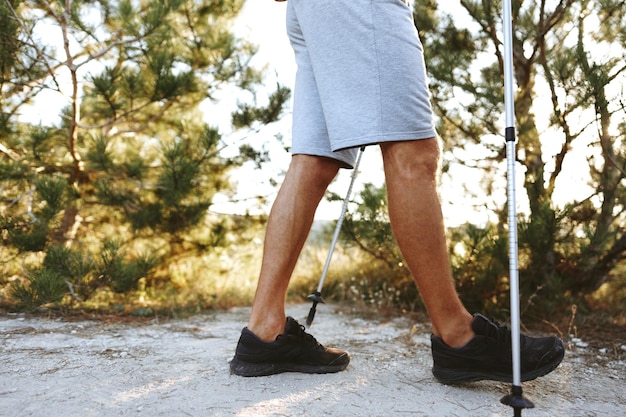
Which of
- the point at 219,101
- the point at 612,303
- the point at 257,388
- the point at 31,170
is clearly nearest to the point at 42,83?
the point at 31,170

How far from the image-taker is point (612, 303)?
2943mm

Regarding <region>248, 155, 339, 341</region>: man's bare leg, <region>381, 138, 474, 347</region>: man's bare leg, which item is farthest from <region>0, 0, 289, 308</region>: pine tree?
<region>381, 138, 474, 347</region>: man's bare leg

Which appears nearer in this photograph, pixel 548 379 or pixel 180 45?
pixel 548 379

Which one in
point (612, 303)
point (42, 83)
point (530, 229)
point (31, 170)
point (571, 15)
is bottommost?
point (612, 303)

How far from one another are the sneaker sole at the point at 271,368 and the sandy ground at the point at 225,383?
0.02m

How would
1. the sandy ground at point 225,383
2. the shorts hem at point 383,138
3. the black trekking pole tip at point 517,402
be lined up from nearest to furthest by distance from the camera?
the black trekking pole tip at point 517,402, the sandy ground at point 225,383, the shorts hem at point 383,138

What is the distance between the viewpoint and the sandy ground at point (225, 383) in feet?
4.24

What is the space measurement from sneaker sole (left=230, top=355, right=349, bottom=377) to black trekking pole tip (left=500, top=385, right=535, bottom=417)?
620 millimetres

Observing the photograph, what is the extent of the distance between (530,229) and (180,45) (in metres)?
2.45

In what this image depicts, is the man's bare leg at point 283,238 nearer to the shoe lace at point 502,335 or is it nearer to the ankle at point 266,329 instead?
the ankle at point 266,329

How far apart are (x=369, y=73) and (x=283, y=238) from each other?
58cm

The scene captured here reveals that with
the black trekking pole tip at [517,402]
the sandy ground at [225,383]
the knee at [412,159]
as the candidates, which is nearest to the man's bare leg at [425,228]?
the knee at [412,159]

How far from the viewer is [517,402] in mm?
1127

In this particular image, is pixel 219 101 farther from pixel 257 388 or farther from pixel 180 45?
pixel 257 388
